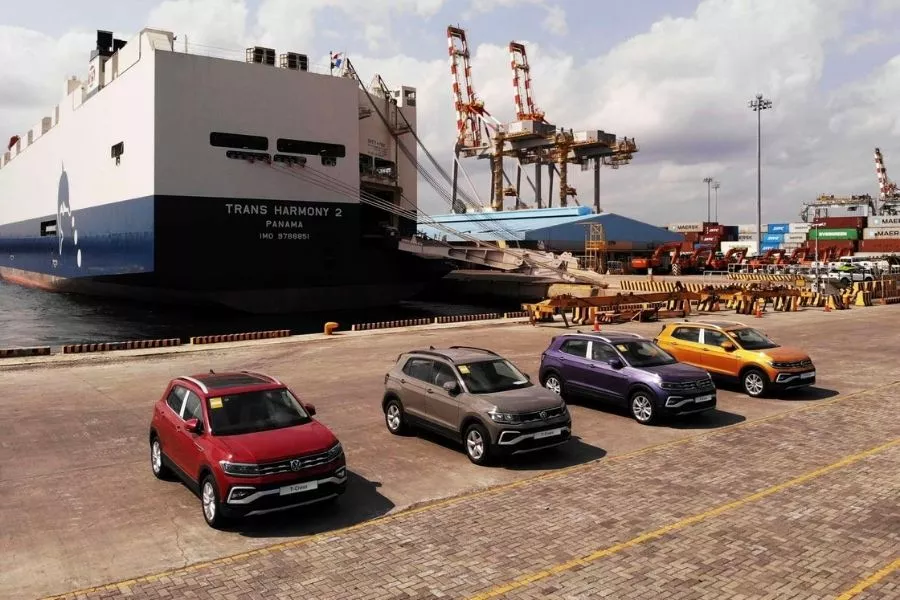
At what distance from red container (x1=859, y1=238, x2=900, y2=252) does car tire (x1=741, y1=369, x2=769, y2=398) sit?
94.6 m

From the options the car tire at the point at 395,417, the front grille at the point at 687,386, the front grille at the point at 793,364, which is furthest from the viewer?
the front grille at the point at 793,364

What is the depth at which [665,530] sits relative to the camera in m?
7.41

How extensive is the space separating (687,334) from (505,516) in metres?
9.90

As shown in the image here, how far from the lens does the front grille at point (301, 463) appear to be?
7.39 meters

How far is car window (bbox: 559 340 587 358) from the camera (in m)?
13.7

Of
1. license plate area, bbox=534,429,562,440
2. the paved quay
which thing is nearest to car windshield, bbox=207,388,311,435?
the paved quay

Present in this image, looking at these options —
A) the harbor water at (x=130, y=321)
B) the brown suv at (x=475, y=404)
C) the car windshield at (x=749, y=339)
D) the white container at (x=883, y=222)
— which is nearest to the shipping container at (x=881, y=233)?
the white container at (x=883, y=222)

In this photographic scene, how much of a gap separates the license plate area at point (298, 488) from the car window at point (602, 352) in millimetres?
7228

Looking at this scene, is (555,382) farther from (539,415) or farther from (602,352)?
(539,415)

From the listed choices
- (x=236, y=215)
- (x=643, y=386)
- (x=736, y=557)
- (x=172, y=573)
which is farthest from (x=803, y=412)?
(x=236, y=215)

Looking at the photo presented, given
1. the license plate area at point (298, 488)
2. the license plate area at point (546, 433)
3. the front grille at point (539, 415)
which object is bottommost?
the license plate area at point (298, 488)

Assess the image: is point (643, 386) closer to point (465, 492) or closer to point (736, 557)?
point (465, 492)

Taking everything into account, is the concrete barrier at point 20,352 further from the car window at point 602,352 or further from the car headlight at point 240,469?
the car window at point 602,352

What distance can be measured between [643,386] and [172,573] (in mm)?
8570
